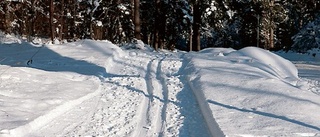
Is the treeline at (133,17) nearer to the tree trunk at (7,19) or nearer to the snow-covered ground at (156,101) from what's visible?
the tree trunk at (7,19)

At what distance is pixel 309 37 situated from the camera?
2370cm

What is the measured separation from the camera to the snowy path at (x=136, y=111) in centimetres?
545

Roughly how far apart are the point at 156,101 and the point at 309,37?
19.1 metres

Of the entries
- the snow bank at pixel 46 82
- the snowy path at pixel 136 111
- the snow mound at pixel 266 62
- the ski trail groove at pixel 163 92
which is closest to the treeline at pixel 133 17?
the snow bank at pixel 46 82

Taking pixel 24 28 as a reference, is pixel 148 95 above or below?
below

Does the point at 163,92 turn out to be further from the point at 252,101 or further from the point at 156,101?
the point at 252,101

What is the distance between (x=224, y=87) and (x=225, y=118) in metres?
2.39

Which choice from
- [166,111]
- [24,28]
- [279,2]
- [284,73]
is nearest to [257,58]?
[284,73]

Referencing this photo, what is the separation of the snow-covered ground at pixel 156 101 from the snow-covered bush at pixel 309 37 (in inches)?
505

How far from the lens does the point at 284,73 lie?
11.8 m

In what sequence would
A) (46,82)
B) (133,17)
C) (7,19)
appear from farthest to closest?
(133,17) → (7,19) → (46,82)

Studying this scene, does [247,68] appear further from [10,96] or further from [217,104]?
[10,96]

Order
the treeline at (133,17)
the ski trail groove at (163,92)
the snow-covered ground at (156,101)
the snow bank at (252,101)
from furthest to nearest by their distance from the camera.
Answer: the treeline at (133,17) → the ski trail groove at (163,92) → the snow-covered ground at (156,101) → the snow bank at (252,101)

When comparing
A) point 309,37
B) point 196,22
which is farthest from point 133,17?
point 309,37
